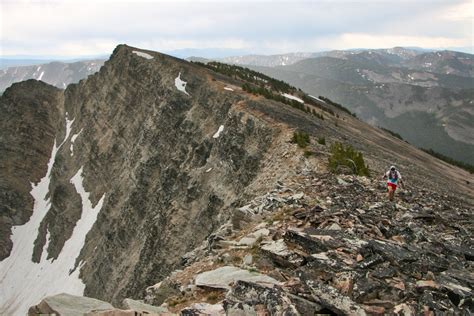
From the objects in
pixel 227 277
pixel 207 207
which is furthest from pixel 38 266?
pixel 227 277

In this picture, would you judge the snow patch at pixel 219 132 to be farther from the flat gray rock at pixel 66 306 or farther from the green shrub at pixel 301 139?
the flat gray rock at pixel 66 306

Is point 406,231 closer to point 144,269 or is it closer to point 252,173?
point 252,173

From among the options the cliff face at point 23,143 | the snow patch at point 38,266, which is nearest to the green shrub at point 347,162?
the snow patch at point 38,266

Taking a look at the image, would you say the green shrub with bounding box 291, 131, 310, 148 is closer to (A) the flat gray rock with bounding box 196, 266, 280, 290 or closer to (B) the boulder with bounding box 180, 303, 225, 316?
(A) the flat gray rock with bounding box 196, 266, 280, 290

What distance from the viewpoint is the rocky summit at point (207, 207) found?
33.1 feet

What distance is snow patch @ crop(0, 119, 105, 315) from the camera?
71.4m

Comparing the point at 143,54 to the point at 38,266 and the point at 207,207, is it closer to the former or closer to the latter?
the point at 207,207

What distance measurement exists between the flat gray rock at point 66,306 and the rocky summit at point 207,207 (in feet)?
0.19

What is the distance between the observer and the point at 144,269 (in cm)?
4472

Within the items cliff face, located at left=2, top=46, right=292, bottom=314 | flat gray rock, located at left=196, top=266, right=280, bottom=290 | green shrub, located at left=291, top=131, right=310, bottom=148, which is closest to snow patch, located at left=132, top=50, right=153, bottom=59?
cliff face, located at left=2, top=46, right=292, bottom=314

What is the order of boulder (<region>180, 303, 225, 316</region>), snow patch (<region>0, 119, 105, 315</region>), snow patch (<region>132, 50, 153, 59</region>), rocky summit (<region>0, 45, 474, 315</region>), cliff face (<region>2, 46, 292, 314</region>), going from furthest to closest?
snow patch (<region>132, 50, 153, 59</region>)
snow patch (<region>0, 119, 105, 315</region>)
cliff face (<region>2, 46, 292, 314</region>)
rocky summit (<region>0, 45, 474, 315</region>)
boulder (<region>180, 303, 225, 316</region>)

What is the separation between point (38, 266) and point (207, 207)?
57.0 meters

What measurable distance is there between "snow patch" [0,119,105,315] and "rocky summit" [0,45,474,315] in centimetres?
33

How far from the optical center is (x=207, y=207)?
130ft
